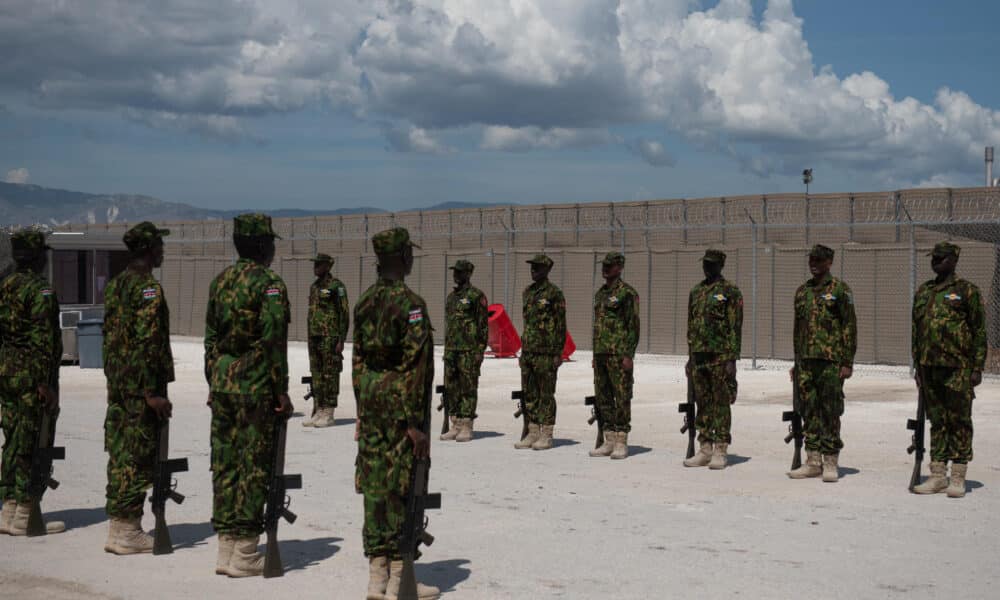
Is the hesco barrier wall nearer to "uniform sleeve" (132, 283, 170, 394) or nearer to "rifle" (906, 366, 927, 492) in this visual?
"rifle" (906, 366, 927, 492)

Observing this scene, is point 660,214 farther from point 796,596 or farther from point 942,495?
point 796,596

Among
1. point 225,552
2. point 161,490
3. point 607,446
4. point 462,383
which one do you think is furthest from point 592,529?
point 462,383

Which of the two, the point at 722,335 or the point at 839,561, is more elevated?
the point at 722,335

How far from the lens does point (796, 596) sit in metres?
6.46

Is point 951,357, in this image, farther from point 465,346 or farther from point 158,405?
point 158,405

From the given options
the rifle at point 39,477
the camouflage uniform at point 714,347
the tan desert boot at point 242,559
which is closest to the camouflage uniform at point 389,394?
the tan desert boot at point 242,559

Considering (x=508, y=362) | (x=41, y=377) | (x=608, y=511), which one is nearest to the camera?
(x=41, y=377)

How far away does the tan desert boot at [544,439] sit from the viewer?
12141 millimetres

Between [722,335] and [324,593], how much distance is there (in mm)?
5302

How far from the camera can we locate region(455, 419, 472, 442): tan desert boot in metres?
12.8

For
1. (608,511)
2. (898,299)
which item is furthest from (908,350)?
(608,511)

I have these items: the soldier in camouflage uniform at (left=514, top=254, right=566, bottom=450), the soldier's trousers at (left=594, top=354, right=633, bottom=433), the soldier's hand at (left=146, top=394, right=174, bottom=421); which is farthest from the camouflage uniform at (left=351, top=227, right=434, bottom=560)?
the soldier in camouflage uniform at (left=514, top=254, right=566, bottom=450)

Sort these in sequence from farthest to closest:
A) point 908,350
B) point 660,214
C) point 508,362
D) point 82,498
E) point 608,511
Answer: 1. point 660,214
2. point 508,362
3. point 908,350
4. point 82,498
5. point 608,511

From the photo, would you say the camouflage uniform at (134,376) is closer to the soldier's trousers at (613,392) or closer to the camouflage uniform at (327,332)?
the soldier's trousers at (613,392)
